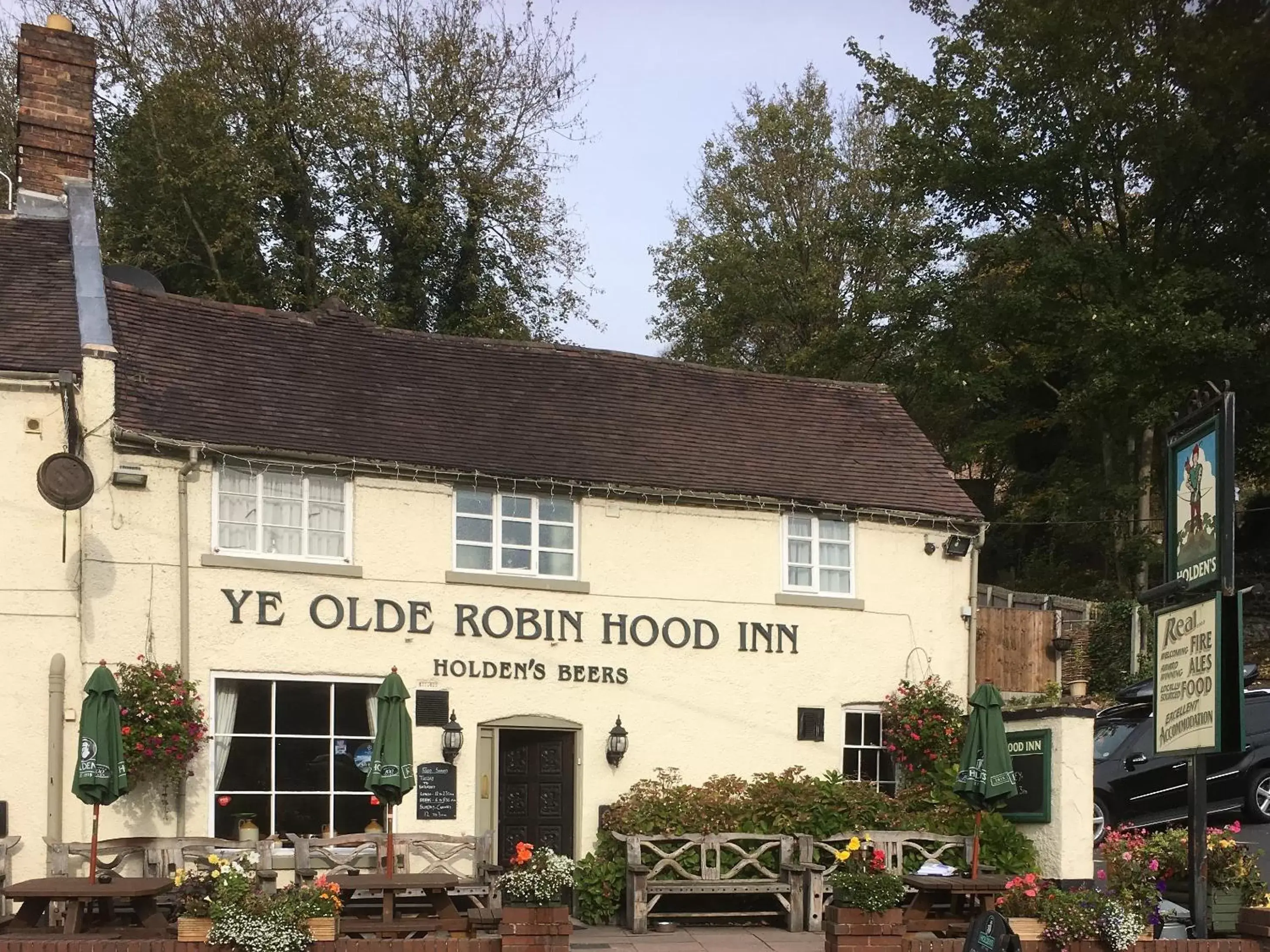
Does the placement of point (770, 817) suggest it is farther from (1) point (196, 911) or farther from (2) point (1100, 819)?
(1) point (196, 911)

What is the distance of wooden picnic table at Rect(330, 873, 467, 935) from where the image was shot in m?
12.1

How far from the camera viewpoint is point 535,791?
16.6 metres

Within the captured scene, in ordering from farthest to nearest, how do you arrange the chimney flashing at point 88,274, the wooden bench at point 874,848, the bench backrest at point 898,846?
the bench backrest at point 898,846
the wooden bench at point 874,848
the chimney flashing at point 88,274

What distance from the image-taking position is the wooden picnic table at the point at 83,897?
11344 millimetres

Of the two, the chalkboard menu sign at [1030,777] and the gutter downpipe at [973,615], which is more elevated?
the gutter downpipe at [973,615]

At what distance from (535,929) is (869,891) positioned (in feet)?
8.69

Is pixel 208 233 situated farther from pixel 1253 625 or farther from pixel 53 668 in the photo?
pixel 1253 625

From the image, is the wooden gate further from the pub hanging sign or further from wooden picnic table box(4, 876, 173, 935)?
wooden picnic table box(4, 876, 173, 935)

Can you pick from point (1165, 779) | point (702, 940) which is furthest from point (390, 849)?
point (1165, 779)

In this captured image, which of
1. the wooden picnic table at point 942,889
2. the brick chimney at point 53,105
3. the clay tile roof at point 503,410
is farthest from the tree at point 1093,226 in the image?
the brick chimney at point 53,105

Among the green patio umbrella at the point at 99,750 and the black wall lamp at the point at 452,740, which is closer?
the green patio umbrella at the point at 99,750

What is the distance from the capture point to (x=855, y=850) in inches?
508

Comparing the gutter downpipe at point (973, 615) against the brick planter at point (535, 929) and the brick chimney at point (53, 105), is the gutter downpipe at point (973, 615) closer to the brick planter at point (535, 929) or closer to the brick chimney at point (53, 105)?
the brick planter at point (535, 929)

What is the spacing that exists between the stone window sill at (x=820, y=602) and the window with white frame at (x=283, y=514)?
519 cm
